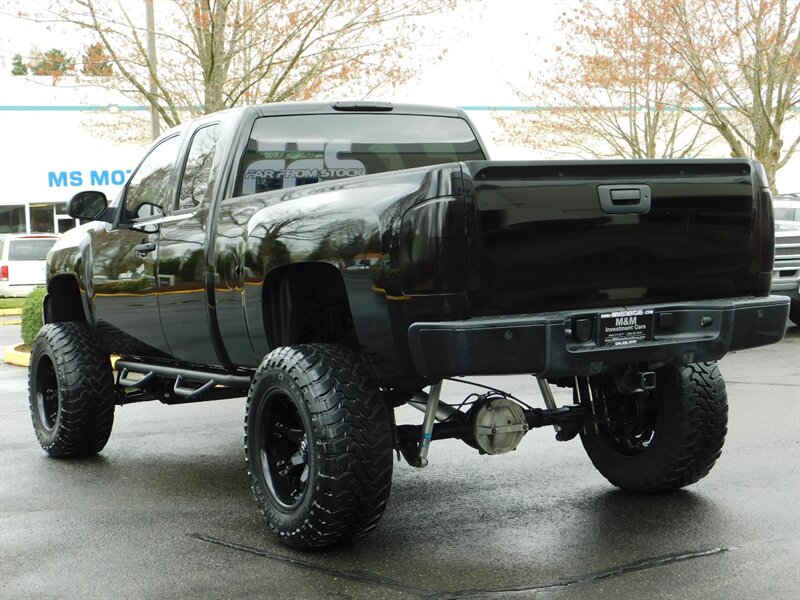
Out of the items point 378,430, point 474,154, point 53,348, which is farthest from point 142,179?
point 378,430

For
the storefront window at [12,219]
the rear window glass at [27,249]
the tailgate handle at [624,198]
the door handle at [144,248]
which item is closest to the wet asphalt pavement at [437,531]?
the door handle at [144,248]

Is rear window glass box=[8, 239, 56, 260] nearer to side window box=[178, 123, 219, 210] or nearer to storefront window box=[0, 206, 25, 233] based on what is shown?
storefront window box=[0, 206, 25, 233]

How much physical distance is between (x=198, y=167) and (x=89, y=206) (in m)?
1.09

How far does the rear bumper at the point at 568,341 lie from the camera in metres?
4.34

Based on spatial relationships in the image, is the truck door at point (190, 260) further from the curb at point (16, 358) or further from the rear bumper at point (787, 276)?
the rear bumper at point (787, 276)

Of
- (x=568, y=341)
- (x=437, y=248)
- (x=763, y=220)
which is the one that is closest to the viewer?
(x=437, y=248)

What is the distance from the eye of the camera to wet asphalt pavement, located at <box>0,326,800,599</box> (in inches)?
177

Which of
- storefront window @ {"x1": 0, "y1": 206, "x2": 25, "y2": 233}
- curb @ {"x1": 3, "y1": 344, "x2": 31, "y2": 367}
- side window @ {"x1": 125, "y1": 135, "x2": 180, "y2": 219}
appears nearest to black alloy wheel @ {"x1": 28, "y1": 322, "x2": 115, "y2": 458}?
side window @ {"x1": 125, "y1": 135, "x2": 180, "y2": 219}

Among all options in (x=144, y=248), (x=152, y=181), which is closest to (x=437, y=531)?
(x=144, y=248)

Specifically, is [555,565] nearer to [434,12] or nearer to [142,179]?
[142,179]

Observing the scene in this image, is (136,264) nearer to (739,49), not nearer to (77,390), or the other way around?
(77,390)

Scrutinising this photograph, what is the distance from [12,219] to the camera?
36.2 m

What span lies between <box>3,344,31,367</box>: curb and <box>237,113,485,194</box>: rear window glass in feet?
29.3

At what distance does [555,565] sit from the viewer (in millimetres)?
4699
